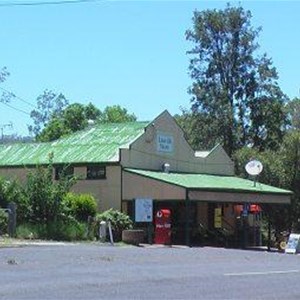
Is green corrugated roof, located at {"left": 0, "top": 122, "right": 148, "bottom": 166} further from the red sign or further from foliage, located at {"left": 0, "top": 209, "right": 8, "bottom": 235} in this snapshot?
foliage, located at {"left": 0, "top": 209, "right": 8, "bottom": 235}

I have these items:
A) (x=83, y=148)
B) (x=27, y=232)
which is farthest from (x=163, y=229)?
(x=83, y=148)

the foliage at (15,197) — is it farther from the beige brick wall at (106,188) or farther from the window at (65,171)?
the beige brick wall at (106,188)

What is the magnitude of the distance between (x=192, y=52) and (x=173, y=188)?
2946 cm

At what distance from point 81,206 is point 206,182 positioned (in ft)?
25.1

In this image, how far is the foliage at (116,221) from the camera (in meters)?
33.5

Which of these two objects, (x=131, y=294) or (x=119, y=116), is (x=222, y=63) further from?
(x=131, y=294)

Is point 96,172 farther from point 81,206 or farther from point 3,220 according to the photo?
point 3,220

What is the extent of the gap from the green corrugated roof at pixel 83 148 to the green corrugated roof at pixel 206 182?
220cm

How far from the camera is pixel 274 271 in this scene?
20.5 meters

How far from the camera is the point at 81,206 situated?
114ft

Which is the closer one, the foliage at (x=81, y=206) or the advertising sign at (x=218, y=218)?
the foliage at (x=81, y=206)

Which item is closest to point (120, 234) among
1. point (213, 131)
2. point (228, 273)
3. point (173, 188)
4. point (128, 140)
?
point (173, 188)

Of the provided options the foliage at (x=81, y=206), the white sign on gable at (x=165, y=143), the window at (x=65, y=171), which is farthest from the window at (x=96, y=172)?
the white sign on gable at (x=165, y=143)

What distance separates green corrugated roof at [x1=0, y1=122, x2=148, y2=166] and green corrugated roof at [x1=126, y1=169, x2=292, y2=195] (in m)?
2.20
